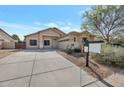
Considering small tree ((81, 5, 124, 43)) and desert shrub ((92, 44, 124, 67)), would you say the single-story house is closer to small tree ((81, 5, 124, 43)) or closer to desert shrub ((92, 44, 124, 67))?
small tree ((81, 5, 124, 43))

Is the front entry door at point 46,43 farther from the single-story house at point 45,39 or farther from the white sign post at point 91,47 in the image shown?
the white sign post at point 91,47

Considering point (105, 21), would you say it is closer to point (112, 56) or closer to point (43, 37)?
point (112, 56)

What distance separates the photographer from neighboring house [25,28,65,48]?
2514 centimetres

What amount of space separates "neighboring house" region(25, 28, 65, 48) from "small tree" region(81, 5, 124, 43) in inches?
406

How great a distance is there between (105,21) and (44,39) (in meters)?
12.9

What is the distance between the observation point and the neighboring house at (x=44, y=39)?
82.5 ft

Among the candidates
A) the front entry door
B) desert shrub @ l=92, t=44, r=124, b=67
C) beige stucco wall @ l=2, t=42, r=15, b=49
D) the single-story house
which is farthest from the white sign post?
beige stucco wall @ l=2, t=42, r=15, b=49

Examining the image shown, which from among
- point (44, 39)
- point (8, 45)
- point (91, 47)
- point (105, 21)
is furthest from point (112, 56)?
point (8, 45)

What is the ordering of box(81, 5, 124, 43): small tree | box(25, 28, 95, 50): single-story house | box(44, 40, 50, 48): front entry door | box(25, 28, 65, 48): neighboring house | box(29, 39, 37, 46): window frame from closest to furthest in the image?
box(81, 5, 124, 43): small tree
box(25, 28, 95, 50): single-story house
box(25, 28, 65, 48): neighboring house
box(29, 39, 37, 46): window frame
box(44, 40, 50, 48): front entry door

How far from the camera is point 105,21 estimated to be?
622 inches

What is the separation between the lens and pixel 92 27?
1625cm

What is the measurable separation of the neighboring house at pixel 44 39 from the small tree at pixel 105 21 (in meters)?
10.3
